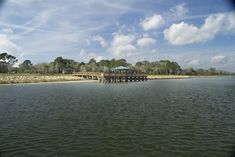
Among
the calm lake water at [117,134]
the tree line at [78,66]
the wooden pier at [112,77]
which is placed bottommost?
the calm lake water at [117,134]

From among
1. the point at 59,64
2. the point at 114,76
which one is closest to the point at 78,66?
the point at 59,64

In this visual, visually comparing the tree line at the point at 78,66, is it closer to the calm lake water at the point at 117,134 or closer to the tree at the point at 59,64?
the tree at the point at 59,64

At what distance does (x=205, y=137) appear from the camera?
11.4m

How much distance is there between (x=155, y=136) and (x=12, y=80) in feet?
183

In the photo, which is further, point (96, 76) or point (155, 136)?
point (96, 76)

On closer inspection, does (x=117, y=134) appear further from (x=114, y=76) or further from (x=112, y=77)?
(x=114, y=76)

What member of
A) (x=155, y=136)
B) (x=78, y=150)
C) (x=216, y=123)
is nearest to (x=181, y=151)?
(x=155, y=136)

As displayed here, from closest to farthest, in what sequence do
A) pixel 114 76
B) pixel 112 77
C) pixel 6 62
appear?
pixel 112 77 < pixel 114 76 < pixel 6 62

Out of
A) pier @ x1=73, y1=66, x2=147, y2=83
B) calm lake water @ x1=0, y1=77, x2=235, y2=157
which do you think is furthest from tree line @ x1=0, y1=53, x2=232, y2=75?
calm lake water @ x1=0, y1=77, x2=235, y2=157

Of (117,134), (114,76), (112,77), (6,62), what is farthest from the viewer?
(6,62)

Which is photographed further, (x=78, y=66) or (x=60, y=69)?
(x=78, y=66)

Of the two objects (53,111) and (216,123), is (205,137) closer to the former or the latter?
(216,123)

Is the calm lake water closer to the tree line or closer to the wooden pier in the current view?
the wooden pier

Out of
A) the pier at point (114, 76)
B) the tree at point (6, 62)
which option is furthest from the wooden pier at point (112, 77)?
the tree at point (6, 62)
